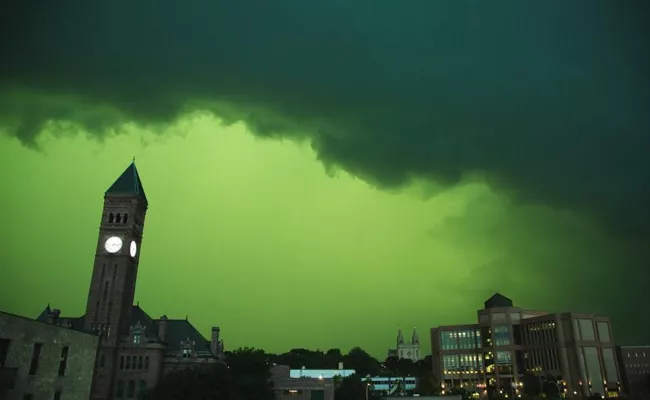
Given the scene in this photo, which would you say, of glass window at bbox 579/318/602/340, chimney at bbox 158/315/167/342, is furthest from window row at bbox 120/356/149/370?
glass window at bbox 579/318/602/340

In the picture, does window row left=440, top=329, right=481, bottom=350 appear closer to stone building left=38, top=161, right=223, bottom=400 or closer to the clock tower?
stone building left=38, top=161, right=223, bottom=400

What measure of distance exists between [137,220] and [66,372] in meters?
66.9

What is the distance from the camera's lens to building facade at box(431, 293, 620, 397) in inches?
5827

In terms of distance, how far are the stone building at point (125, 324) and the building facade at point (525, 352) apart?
103292mm

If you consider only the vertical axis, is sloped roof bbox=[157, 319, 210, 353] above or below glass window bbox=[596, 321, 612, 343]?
below

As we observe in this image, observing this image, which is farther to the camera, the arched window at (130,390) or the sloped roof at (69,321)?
the sloped roof at (69,321)

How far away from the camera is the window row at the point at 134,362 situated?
97.4 metres

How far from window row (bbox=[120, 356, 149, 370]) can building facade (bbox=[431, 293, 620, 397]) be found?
11365 centimetres

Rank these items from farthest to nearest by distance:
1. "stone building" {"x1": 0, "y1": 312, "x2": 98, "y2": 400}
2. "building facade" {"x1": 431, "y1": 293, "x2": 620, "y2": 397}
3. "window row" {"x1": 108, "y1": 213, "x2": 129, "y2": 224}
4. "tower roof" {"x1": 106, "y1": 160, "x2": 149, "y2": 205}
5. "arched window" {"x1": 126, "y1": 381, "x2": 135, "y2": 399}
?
"building facade" {"x1": 431, "y1": 293, "x2": 620, "y2": 397} < "tower roof" {"x1": 106, "y1": 160, "x2": 149, "y2": 205} < "window row" {"x1": 108, "y1": 213, "x2": 129, "y2": 224} < "arched window" {"x1": 126, "y1": 381, "x2": 135, "y2": 399} < "stone building" {"x1": 0, "y1": 312, "x2": 98, "y2": 400}

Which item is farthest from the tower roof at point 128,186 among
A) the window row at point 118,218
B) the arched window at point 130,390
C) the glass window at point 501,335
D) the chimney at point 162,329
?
the glass window at point 501,335

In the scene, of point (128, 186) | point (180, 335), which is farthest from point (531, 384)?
point (128, 186)

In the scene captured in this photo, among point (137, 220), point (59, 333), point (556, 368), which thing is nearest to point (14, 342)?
point (59, 333)

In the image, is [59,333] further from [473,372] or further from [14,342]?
[473,372]

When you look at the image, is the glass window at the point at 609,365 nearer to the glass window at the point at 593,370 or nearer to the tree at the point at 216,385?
the glass window at the point at 593,370
